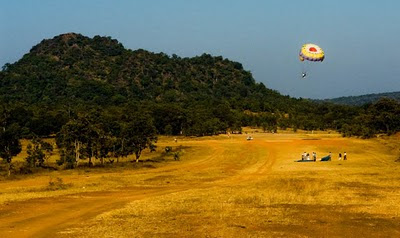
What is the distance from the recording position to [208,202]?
2786cm

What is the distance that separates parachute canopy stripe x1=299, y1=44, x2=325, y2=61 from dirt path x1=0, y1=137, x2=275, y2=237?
14175 millimetres

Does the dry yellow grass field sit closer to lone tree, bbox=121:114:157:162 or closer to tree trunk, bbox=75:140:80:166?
tree trunk, bbox=75:140:80:166

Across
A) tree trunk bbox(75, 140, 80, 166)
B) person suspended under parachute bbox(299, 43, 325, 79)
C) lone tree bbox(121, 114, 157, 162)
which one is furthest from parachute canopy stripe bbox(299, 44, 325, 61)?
tree trunk bbox(75, 140, 80, 166)

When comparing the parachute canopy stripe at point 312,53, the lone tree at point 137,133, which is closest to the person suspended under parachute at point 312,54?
the parachute canopy stripe at point 312,53

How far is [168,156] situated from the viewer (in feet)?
210

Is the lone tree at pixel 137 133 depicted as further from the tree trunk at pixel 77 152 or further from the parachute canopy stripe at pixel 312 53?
the parachute canopy stripe at pixel 312 53

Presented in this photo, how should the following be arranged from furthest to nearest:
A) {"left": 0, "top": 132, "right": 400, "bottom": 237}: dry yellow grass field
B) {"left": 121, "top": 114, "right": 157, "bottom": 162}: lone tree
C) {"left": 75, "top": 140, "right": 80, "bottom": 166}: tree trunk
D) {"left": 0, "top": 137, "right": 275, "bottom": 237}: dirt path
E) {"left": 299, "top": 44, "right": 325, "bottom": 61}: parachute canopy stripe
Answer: {"left": 299, "top": 44, "right": 325, "bottom": 61}: parachute canopy stripe < {"left": 121, "top": 114, "right": 157, "bottom": 162}: lone tree < {"left": 75, "top": 140, "right": 80, "bottom": 166}: tree trunk < {"left": 0, "top": 137, "right": 275, "bottom": 237}: dirt path < {"left": 0, "top": 132, "right": 400, "bottom": 237}: dry yellow grass field

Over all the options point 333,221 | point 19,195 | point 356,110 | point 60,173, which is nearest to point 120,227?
point 333,221

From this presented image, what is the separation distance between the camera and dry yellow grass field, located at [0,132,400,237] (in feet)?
68.7

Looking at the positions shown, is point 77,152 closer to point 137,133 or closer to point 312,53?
point 137,133

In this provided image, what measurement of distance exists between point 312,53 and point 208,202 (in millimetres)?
35707

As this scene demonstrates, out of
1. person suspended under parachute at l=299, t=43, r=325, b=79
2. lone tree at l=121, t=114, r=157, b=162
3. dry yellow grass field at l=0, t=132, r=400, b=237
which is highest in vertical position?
person suspended under parachute at l=299, t=43, r=325, b=79

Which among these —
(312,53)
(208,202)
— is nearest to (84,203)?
(208,202)

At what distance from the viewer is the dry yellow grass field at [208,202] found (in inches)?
824
